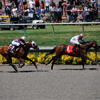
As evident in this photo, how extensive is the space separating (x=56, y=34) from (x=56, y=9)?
8010 mm

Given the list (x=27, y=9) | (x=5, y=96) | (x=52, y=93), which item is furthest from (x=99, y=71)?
(x=27, y=9)

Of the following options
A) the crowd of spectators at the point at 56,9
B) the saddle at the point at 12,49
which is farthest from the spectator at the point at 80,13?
the saddle at the point at 12,49

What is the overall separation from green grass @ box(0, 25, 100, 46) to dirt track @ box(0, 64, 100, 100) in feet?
15.1

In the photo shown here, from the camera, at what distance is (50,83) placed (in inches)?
367

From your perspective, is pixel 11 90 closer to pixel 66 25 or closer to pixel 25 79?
pixel 25 79

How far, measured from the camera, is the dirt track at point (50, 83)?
7516 mm

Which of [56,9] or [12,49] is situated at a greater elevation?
[12,49]

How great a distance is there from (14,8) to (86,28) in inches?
438

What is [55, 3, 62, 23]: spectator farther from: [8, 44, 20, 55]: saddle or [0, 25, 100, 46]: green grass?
[8, 44, 20, 55]: saddle

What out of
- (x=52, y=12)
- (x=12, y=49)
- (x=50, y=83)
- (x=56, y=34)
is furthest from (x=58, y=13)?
(x=50, y=83)

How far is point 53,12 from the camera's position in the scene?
2625 centimetres

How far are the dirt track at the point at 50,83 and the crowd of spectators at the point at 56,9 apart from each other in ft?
38.4

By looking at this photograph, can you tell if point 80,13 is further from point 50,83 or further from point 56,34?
point 50,83

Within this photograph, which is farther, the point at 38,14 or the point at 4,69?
the point at 38,14
